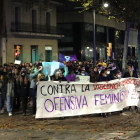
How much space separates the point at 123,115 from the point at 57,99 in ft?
7.75

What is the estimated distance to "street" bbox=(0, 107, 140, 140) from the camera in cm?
778

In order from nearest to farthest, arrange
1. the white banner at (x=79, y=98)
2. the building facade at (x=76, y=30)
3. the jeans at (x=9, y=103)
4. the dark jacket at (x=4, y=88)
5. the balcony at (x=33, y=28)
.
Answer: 1. the white banner at (x=79, y=98)
2. the jeans at (x=9, y=103)
3. the dark jacket at (x=4, y=88)
4. the balcony at (x=33, y=28)
5. the building facade at (x=76, y=30)

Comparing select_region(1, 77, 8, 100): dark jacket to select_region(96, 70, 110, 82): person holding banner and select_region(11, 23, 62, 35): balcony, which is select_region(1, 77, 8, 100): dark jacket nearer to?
select_region(96, 70, 110, 82): person holding banner

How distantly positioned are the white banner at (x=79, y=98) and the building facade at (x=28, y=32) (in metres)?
21.1

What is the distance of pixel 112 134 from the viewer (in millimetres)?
7906

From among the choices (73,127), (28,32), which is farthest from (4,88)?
(28,32)

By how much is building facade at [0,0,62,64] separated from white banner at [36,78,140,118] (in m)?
21.1

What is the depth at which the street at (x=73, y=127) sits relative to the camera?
7.78 meters

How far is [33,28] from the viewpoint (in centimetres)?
3306

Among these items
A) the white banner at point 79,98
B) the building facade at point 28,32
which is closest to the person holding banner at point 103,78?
the white banner at point 79,98

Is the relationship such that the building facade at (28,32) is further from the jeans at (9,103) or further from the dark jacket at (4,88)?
the jeans at (9,103)

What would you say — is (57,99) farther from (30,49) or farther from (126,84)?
(30,49)

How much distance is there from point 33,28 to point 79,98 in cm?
2366

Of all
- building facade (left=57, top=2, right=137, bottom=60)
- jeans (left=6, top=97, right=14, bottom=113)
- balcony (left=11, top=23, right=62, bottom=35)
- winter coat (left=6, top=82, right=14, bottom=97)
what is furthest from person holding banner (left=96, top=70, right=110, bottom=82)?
building facade (left=57, top=2, right=137, bottom=60)
